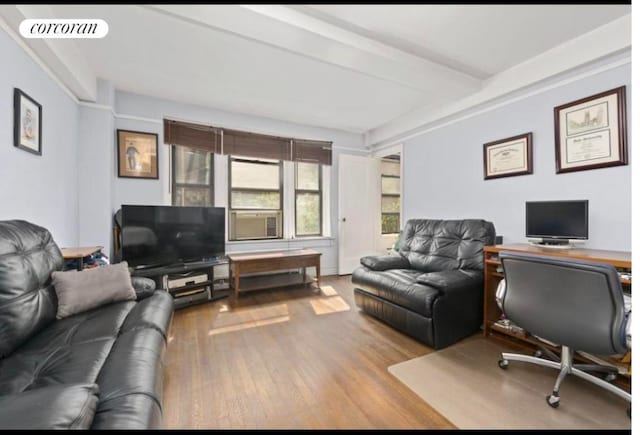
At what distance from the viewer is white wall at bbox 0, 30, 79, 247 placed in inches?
72.7

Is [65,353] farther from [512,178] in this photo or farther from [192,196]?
[512,178]

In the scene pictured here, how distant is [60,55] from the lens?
2.18 metres

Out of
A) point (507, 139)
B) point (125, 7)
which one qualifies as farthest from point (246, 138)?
point (507, 139)

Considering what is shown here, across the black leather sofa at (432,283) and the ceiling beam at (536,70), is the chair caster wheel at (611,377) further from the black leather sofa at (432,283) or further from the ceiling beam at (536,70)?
the ceiling beam at (536,70)

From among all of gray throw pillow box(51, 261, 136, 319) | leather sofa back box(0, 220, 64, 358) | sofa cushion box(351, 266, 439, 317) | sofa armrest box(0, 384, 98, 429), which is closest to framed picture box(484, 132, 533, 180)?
sofa cushion box(351, 266, 439, 317)

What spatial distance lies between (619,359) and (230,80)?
4.01 metres

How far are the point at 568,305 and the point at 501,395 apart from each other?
2.21ft

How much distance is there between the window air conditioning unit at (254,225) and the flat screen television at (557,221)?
3.30 meters

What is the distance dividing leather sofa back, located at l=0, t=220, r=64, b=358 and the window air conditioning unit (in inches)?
92.1

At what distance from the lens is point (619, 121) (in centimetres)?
212

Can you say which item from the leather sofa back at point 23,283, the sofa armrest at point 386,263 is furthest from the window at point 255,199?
the leather sofa back at point 23,283

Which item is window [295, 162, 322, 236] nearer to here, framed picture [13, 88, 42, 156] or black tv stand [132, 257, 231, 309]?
black tv stand [132, 257, 231, 309]

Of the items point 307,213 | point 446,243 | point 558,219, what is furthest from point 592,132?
point 307,213

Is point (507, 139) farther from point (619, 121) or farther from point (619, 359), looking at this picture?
point (619, 359)
